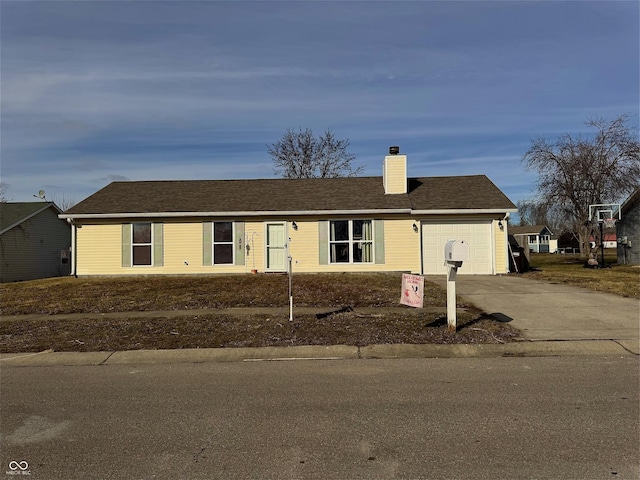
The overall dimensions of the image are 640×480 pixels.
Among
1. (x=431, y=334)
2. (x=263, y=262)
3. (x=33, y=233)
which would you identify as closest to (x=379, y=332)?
(x=431, y=334)

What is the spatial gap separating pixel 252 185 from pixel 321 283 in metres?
8.13

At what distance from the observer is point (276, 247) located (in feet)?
60.1

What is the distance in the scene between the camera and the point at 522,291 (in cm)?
1281

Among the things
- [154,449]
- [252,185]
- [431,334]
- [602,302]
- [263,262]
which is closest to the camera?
[154,449]

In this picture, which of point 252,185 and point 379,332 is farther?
point 252,185

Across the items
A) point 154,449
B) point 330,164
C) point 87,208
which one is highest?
point 330,164

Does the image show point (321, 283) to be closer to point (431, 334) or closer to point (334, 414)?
point (431, 334)

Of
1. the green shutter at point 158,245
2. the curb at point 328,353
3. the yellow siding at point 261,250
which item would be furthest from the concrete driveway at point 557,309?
the green shutter at point 158,245

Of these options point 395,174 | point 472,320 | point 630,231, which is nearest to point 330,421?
point 472,320

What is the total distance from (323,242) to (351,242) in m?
1.05

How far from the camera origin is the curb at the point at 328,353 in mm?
7051

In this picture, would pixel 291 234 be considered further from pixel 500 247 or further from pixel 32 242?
pixel 32 242

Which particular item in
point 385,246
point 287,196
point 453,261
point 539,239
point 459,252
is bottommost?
point 453,261

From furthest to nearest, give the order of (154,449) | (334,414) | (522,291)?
(522,291) < (334,414) < (154,449)
